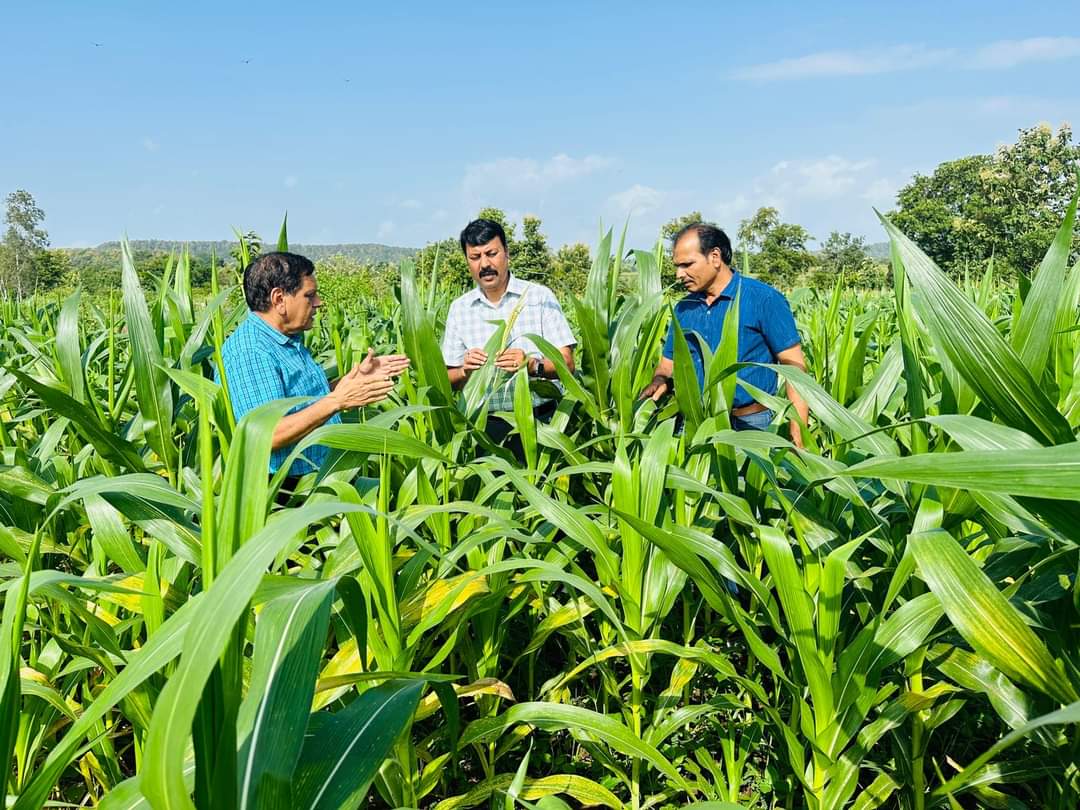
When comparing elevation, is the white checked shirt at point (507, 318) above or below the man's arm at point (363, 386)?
above

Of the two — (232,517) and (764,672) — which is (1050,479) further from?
(764,672)

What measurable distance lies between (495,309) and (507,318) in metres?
0.12

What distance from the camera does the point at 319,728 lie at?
80 centimetres

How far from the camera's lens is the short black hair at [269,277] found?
2088mm

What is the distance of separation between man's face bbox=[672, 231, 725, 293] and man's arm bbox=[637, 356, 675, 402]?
1.15 ft

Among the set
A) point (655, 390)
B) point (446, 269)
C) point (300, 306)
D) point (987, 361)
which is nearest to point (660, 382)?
point (655, 390)

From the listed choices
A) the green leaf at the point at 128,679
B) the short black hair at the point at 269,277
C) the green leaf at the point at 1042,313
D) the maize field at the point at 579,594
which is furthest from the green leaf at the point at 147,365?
the green leaf at the point at 1042,313

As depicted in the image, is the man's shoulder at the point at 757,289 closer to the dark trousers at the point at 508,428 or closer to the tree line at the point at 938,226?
the dark trousers at the point at 508,428

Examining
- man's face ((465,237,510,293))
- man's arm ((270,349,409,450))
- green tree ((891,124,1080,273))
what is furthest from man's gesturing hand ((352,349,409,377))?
green tree ((891,124,1080,273))

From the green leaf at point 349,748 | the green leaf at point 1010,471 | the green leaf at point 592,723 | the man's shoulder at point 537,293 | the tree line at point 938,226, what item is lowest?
the green leaf at point 592,723

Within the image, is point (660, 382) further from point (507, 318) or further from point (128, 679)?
point (128, 679)

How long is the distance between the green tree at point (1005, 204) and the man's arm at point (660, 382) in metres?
37.8

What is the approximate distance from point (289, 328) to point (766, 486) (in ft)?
4.53

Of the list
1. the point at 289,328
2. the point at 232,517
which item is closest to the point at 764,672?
the point at 232,517
